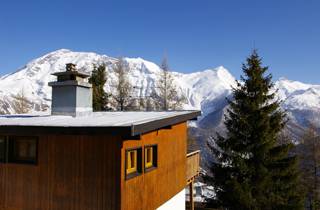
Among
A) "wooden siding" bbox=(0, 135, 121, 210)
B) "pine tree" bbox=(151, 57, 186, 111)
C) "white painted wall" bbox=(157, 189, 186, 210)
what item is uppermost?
"pine tree" bbox=(151, 57, 186, 111)

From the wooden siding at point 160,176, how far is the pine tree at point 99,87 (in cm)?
1690

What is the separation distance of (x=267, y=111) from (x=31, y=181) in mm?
12665

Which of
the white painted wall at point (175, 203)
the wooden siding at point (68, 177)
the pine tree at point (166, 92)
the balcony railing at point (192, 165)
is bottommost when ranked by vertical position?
the white painted wall at point (175, 203)

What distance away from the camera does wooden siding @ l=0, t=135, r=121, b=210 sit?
8086 mm

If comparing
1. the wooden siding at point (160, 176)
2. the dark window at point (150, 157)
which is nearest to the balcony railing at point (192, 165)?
the wooden siding at point (160, 176)

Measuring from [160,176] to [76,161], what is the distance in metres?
3.42

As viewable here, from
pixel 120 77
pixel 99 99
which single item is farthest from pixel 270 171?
pixel 120 77

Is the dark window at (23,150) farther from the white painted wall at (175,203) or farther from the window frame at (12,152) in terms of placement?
the white painted wall at (175,203)


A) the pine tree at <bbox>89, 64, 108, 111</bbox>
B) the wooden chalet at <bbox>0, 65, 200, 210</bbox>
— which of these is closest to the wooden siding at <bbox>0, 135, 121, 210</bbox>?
the wooden chalet at <bbox>0, 65, 200, 210</bbox>

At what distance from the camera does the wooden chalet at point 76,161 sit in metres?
7.98

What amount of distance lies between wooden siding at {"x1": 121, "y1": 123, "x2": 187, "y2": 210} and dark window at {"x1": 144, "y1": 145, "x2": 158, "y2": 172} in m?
0.14

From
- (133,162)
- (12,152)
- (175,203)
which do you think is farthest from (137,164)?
(175,203)

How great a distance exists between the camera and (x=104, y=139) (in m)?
8.19

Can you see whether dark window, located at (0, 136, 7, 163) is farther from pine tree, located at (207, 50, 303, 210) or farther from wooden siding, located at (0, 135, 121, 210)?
pine tree, located at (207, 50, 303, 210)
